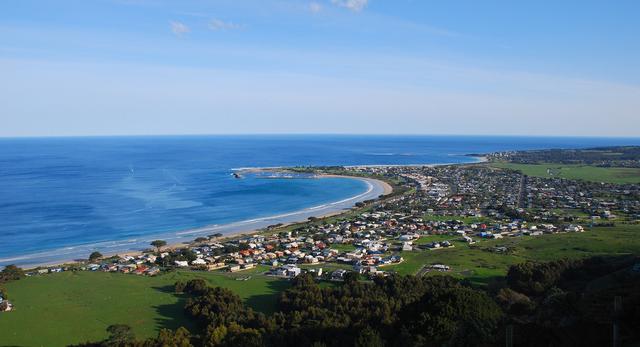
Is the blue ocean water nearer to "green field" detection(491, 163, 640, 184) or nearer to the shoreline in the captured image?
the shoreline

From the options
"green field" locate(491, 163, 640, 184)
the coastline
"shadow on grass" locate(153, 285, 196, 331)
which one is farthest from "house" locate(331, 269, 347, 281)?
"green field" locate(491, 163, 640, 184)

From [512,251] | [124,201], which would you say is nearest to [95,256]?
[124,201]

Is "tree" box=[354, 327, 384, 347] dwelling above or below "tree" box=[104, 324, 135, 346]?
above

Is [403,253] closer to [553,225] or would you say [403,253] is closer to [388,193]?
[553,225]

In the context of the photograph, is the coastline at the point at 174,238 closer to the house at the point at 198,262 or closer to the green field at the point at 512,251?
the house at the point at 198,262

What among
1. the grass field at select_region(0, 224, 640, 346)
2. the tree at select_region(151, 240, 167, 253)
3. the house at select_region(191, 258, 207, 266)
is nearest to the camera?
A: the grass field at select_region(0, 224, 640, 346)

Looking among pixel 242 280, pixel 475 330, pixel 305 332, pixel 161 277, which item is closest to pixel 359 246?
pixel 242 280

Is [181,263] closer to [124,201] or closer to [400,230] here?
[400,230]

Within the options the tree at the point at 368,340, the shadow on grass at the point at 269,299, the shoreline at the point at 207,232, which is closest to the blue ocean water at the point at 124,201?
the shoreline at the point at 207,232
